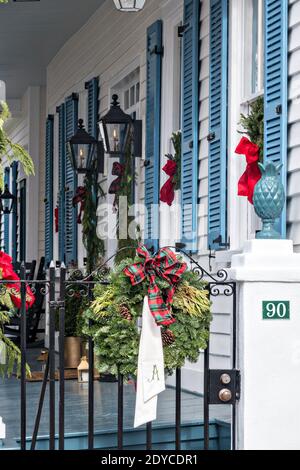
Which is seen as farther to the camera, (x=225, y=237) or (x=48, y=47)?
(x=48, y=47)

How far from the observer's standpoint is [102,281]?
4.34m

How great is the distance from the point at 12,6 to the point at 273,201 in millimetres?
6866

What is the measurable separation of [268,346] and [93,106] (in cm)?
715

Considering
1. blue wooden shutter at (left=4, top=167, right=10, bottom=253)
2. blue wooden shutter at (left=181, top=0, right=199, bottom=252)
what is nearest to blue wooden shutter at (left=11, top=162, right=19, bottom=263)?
blue wooden shutter at (left=4, top=167, right=10, bottom=253)

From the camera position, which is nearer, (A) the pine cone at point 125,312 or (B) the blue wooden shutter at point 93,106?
(A) the pine cone at point 125,312

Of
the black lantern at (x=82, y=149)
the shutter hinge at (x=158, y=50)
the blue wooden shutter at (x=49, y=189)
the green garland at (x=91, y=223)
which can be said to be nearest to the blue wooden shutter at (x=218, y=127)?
the shutter hinge at (x=158, y=50)

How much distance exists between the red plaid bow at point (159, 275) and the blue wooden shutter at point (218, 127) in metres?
2.62

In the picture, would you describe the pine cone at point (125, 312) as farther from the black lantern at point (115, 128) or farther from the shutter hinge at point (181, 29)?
the black lantern at point (115, 128)

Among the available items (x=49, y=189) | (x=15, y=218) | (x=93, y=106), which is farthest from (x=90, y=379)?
(x=15, y=218)

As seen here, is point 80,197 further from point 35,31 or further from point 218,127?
point 218,127

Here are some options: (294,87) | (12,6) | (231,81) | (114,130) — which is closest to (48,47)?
(12,6)

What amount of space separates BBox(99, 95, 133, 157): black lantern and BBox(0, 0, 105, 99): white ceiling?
2368 mm

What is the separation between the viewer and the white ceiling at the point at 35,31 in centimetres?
1078

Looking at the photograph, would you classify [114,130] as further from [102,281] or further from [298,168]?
[102,281]
